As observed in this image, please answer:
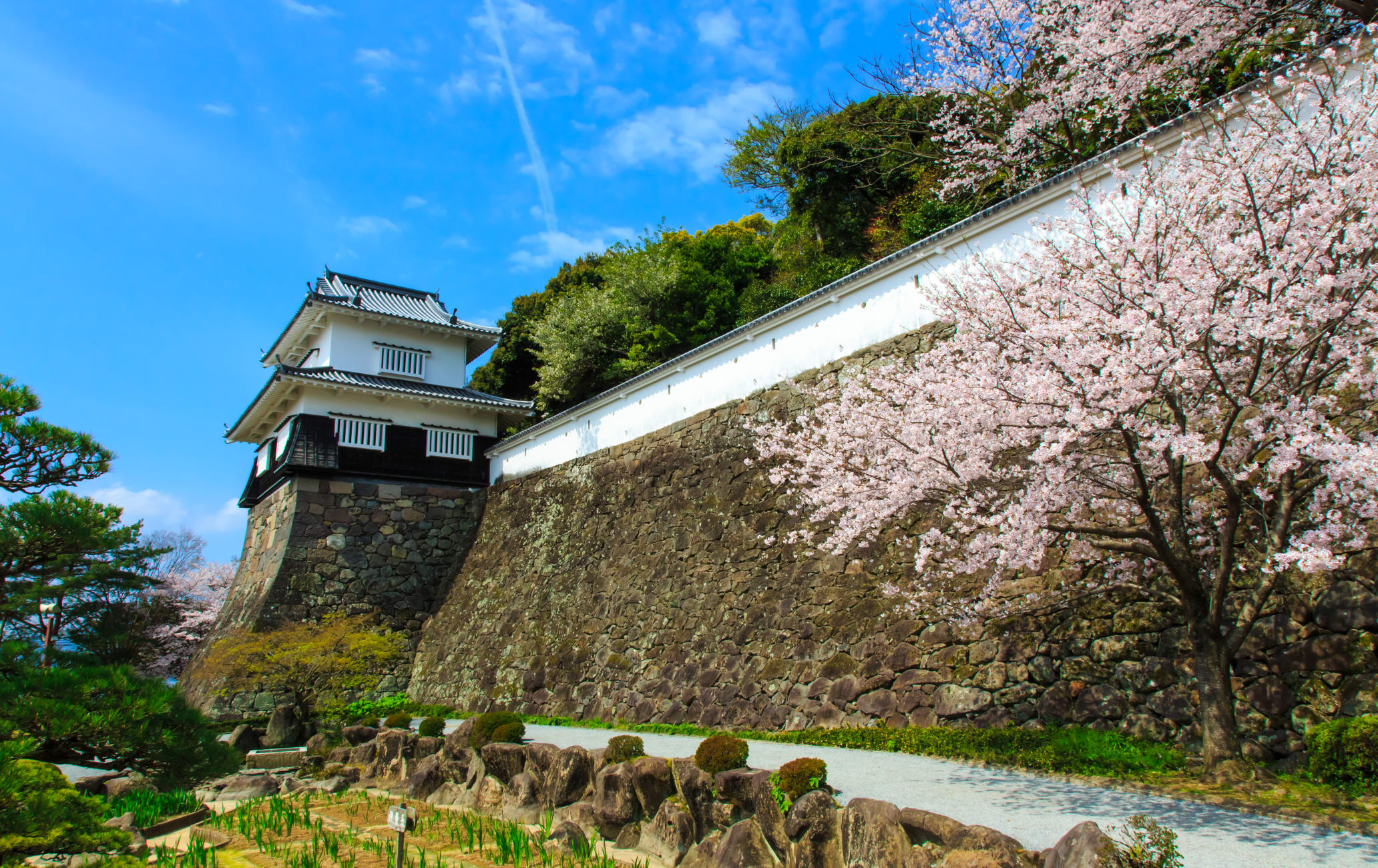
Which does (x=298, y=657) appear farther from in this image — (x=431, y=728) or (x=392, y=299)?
(x=392, y=299)

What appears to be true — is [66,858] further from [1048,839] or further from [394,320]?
[394,320]

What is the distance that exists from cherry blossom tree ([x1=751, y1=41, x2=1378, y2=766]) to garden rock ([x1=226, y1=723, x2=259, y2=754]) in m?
10.2

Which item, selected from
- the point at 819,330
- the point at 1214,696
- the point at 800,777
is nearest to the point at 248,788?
the point at 800,777

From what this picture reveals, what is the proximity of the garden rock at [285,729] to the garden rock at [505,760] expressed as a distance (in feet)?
20.6

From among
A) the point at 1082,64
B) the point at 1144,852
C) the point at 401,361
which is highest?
the point at 1082,64

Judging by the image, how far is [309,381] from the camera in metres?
16.8

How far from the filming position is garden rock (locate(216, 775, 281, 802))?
8586 mm

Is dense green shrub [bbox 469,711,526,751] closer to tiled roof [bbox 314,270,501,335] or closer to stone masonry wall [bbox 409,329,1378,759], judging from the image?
stone masonry wall [bbox 409,329,1378,759]

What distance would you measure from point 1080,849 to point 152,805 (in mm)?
7985

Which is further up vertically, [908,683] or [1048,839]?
[908,683]

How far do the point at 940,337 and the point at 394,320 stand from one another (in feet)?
47.2

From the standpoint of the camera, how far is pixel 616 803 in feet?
19.2

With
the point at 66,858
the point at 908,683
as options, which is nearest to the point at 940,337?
the point at 908,683

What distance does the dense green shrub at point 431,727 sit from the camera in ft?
30.2
